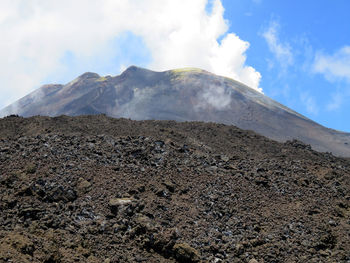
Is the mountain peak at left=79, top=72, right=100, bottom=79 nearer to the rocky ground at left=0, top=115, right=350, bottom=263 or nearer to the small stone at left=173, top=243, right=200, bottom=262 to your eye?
the rocky ground at left=0, top=115, right=350, bottom=263

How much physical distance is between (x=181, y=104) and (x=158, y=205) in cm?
7313

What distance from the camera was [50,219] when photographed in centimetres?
887

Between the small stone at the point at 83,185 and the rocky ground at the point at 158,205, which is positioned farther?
the small stone at the point at 83,185

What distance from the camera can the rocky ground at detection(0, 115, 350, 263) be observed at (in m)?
8.50

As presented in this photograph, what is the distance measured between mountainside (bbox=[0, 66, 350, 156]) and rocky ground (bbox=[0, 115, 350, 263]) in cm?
5350

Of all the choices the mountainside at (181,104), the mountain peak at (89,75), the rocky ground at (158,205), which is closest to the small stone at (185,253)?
the rocky ground at (158,205)

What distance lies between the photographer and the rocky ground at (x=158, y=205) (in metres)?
8.50

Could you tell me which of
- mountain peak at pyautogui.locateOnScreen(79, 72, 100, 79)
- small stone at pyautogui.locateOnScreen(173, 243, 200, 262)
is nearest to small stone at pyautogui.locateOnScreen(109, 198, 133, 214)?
small stone at pyautogui.locateOnScreen(173, 243, 200, 262)

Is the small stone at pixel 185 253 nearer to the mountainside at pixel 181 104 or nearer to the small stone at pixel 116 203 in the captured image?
the small stone at pixel 116 203

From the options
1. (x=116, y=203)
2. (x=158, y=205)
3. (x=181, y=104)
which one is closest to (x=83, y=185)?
(x=116, y=203)

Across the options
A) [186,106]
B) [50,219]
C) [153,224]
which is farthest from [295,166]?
[186,106]

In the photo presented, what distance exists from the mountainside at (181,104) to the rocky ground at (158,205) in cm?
5350

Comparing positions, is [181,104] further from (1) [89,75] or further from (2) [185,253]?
(2) [185,253]

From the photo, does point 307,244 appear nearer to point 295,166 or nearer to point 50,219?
point 295,166
